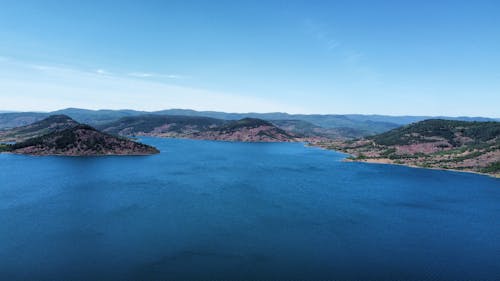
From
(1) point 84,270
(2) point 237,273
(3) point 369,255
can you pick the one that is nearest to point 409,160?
(3) point 369,255

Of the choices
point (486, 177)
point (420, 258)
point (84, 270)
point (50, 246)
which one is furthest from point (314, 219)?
point (486, 177)

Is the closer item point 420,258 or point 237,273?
point 237,273

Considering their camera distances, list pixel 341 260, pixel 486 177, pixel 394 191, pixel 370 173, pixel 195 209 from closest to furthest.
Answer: pixel 341 260 < pixel 195 209 < pixel 394 191 < pixel 486 177 < pixel 370 173

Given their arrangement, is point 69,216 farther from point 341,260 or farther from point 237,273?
point 341,260

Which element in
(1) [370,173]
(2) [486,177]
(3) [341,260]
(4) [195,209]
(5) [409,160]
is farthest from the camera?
(5) [409,160]

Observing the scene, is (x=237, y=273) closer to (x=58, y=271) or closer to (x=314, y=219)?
(x=58, y=271)

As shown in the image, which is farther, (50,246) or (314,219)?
(314,219)
